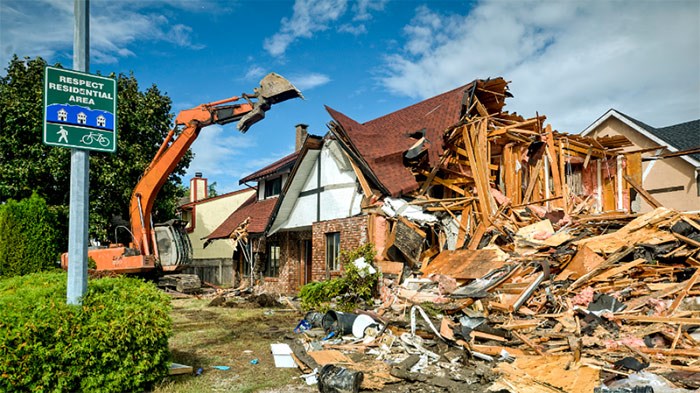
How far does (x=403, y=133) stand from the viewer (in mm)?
15977

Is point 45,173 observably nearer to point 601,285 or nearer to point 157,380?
point 157,380

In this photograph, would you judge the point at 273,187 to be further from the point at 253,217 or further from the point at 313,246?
the point at 313,246

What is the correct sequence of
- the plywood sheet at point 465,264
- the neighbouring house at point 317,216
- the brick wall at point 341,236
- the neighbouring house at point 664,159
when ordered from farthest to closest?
the neighbouring house at point 664,159, the neighbouring house at point 317,216, the brick wall at point 341,236, the plywood sheet at point 465,264

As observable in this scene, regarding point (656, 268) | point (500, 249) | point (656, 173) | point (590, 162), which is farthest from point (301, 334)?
point (656, 173)

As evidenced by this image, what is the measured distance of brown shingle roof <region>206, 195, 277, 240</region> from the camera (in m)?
20.7

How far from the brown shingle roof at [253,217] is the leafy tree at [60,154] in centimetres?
540

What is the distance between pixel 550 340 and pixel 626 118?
20371mm

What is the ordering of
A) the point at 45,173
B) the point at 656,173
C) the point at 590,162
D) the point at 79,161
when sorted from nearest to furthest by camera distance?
the point at 79,161 < the point at 590,162 < the point at 656,173 < the point at 45,173

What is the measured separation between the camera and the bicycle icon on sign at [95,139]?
6023 millimetres

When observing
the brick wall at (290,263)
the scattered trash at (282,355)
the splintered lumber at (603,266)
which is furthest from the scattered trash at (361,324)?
the brick wall at (290,263)

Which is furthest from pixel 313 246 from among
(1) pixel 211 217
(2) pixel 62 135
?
(1) pixel 211 217

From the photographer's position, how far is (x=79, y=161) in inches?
238

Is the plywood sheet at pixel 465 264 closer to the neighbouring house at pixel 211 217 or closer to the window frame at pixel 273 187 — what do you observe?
the window frame at pixel 273 187

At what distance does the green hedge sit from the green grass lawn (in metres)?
0.57
